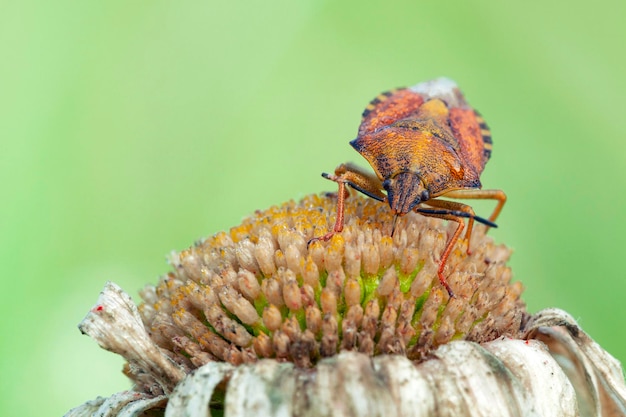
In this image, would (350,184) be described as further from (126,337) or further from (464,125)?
(126,337)

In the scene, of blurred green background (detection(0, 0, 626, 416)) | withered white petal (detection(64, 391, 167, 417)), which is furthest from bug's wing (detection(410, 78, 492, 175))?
blurred green background (detection(0, 0, 626, 416))

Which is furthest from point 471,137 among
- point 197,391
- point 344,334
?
point 197,391

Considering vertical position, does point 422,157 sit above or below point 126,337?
above

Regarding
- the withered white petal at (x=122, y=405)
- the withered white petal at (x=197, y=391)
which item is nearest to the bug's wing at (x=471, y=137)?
the withered white petal at (x=197, y=391)

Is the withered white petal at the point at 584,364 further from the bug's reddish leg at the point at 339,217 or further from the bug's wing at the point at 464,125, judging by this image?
the bug's reddish leg at the point at 339,217

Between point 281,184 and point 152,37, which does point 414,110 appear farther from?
point 152,37

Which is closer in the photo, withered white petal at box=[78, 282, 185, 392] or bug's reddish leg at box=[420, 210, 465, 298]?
withered white petal at box=[78, 282, 185, 392]

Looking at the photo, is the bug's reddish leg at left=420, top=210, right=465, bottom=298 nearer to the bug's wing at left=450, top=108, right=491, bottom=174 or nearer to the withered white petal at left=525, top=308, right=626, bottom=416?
the bug's wing at left=450, top=108, right=491, bottom=174
